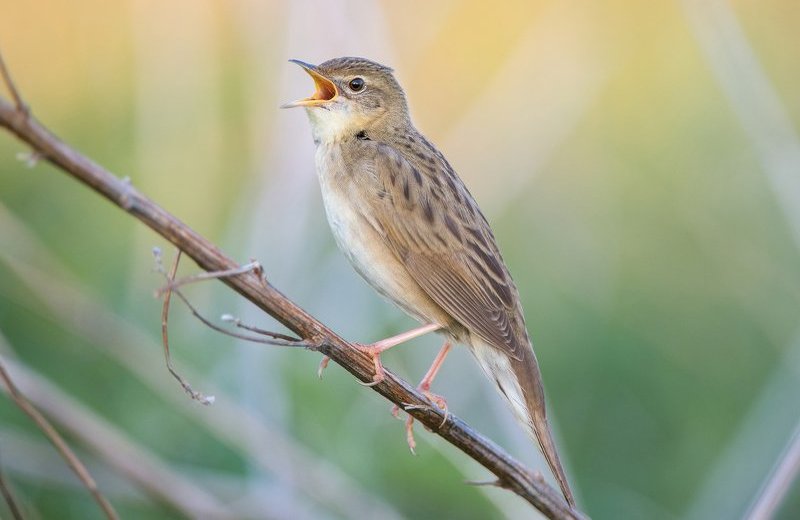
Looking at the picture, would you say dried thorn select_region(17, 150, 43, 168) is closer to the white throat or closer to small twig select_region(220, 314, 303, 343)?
small twig select_region(220, 314, 303, 343)

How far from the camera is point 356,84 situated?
14.9 ft

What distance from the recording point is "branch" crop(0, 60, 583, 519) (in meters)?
2.15

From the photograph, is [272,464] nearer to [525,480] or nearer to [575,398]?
[525,480]

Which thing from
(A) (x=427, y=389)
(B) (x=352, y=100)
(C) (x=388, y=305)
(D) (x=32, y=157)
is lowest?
(D) (x=32, y=157)

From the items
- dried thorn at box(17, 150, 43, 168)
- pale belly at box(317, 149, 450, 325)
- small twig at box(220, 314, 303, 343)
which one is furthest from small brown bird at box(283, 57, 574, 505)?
dried thorn at box(17, 150, 43, 168)

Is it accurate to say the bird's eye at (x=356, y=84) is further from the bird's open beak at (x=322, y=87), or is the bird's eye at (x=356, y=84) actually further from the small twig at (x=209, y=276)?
the small twig at (x=209, y=276)

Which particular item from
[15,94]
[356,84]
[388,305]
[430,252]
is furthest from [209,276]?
[388,305]

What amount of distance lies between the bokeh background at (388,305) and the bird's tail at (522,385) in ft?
2.55

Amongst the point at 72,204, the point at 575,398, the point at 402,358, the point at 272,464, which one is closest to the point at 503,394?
the point at 272,464

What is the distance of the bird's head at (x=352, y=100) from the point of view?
4.30 m

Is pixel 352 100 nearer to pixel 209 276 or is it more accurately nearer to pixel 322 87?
pixel 322 87

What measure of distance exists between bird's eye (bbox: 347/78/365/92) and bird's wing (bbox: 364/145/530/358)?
511 mm

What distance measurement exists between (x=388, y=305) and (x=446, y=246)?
7.07 feet

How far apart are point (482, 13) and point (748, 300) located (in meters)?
3.67
